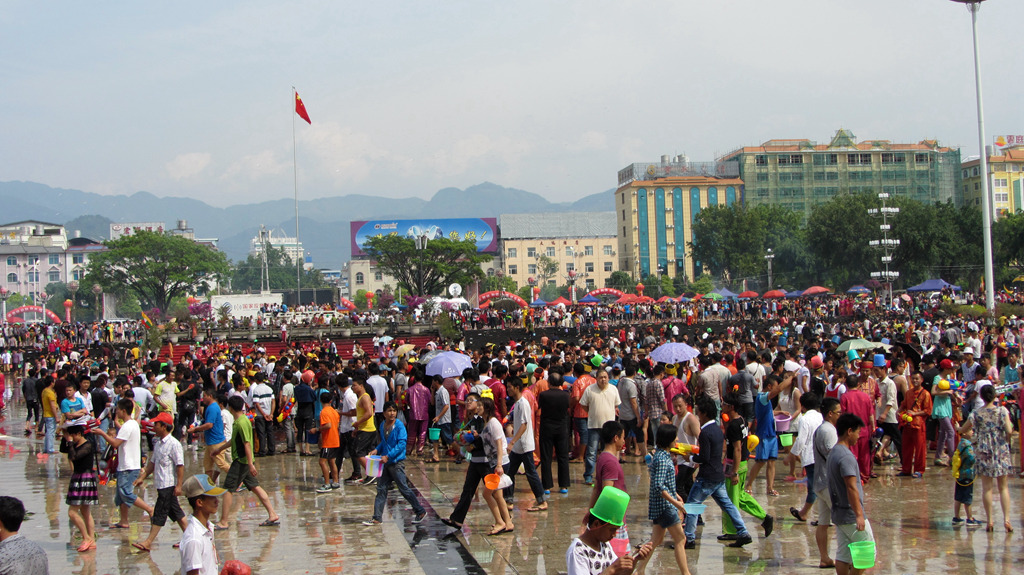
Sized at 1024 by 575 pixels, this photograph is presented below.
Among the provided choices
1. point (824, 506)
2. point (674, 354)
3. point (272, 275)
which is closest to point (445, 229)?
point (272, 275)

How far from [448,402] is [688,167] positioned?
91.8 meters

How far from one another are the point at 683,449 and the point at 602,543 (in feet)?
9.30

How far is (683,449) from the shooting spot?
266 inches

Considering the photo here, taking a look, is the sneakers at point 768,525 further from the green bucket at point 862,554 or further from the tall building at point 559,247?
the tall building at point 559,247

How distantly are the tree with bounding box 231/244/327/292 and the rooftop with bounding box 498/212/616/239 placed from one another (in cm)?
4928

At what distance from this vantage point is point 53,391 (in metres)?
14.0

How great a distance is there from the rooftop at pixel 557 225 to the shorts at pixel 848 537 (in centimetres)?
9741

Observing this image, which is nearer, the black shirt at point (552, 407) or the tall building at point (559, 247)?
the black shirt at point (552, 407)

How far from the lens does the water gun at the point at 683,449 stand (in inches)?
259

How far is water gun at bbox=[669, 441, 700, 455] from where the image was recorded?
6.58m

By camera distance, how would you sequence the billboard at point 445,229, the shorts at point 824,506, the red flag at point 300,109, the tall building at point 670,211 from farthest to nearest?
the tall building at point 670,211 → the billboard at point 445,229 → the red flag at point 300,109 → the shorts at point 824,506

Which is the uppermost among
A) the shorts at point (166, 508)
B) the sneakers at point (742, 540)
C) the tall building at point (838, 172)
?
the tall building at point (838, 172)

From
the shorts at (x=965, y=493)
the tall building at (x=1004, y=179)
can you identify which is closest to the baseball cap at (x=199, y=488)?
the shorts at (x=965, y=493)

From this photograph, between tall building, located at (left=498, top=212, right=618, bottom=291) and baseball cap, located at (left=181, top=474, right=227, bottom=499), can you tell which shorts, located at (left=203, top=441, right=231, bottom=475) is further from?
tall building, located at (left=498, top=212, right=618, bottom=291)
